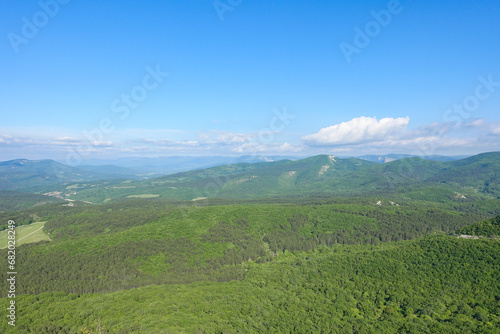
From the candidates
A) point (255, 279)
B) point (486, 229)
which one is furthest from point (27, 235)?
point (486, 229)

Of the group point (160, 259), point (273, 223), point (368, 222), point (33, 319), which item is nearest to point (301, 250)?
point (273, 223)

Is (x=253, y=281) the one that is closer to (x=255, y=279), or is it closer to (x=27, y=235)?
(x=255, y=279)

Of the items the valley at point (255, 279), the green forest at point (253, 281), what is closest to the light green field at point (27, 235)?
the valley at point (255, 279)

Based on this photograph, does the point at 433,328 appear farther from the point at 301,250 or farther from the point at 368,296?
the point at 301,250

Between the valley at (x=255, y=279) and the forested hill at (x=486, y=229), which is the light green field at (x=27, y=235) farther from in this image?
the forested hill at (x=486, y=229)

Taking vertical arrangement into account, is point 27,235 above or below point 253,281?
above

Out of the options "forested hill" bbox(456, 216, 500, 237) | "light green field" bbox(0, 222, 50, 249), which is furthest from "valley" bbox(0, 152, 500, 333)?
"light green field" bbox(0, 222, 50, 249)

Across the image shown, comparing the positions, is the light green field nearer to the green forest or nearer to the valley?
the valley

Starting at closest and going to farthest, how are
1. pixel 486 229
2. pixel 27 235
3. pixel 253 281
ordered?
pixel 253 281, pixel 486 229, pixel 27 235
